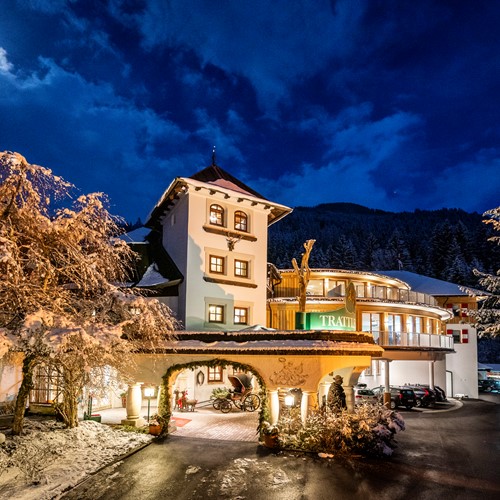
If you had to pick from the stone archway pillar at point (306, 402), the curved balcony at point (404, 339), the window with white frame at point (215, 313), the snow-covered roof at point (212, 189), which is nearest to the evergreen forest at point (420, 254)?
the curved balcony at point (404, 339)

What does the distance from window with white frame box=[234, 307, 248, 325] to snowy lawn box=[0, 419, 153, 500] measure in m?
7.99

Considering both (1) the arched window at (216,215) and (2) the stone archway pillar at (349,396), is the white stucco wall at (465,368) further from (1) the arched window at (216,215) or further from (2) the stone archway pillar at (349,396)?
(1) the arched window at (216,215)

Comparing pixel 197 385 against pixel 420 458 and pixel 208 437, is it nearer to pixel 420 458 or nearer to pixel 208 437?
pixel 208 437

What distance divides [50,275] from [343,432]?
10.8 metres

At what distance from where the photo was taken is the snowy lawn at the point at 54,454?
1155cm

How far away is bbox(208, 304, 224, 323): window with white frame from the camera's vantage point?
23156 millimetres

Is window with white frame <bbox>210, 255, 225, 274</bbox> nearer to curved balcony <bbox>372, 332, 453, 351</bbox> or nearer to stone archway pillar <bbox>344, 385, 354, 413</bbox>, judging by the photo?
→ stone archway pillar <bbox>344, 385, 354, 413</bbox>

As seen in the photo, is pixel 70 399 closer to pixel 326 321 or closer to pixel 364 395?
pixel 326 321

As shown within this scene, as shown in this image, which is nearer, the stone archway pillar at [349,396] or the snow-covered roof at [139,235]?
the stone archway pillar at [349,396]

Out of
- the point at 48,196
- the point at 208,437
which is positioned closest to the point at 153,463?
the point at 208,437

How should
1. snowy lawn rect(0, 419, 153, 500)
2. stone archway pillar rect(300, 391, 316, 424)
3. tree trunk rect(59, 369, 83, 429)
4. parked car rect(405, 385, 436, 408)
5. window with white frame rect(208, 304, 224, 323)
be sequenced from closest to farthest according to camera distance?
snowy lawn rect(0, 419, 153, 500) < tree trunk rect(59, 369, 83, 429) < stone archway pillar rect(300, 391, 316, 424) < window with white frame rect(208, 304, 224, 323) < parked car rect(405, 385, 436, 408)

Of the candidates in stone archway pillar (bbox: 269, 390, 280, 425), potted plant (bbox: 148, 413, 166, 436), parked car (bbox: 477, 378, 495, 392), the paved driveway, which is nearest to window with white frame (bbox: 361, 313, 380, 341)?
the paved driveway

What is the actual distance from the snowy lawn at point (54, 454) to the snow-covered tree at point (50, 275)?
128 centimetres

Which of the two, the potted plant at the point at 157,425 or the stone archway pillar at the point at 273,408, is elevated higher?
the stone archway pillar at the point at 273,408
